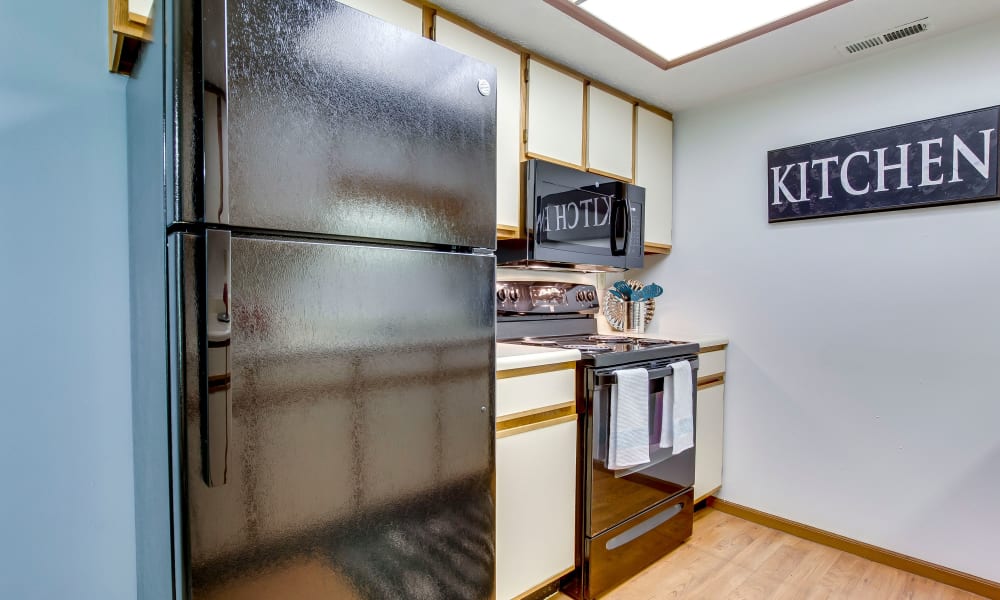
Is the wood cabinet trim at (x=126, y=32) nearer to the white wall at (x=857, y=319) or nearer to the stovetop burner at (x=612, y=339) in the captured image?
the stovetop burner at (x=612, y=339)

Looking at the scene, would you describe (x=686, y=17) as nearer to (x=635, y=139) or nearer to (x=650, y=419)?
(x=635, y=139)

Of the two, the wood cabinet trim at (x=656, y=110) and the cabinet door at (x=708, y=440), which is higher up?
the wood cabinet trim at (x=656, y=110)

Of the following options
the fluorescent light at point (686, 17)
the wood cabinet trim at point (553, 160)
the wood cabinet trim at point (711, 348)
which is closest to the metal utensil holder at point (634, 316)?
the wood cabinet trim at point (711, 348)

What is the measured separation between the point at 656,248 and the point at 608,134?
696 mm

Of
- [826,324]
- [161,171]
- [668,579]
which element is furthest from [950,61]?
[161,171]

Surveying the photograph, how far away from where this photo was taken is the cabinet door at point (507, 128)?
189 centimetres

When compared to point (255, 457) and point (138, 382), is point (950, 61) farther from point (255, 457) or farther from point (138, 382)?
point (138, 382)

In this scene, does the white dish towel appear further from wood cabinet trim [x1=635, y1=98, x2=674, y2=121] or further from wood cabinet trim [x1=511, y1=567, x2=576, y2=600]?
wood cabinet trim [x1=635, y1=98, x2=674, y2=121]

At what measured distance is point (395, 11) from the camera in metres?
1.61

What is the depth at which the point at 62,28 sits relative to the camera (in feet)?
4.26

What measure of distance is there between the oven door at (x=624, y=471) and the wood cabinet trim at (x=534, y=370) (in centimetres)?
10

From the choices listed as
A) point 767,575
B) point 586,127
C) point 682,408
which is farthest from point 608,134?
point 767,575

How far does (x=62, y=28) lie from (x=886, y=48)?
2.85 m

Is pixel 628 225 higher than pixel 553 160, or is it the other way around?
pixel 553 160
